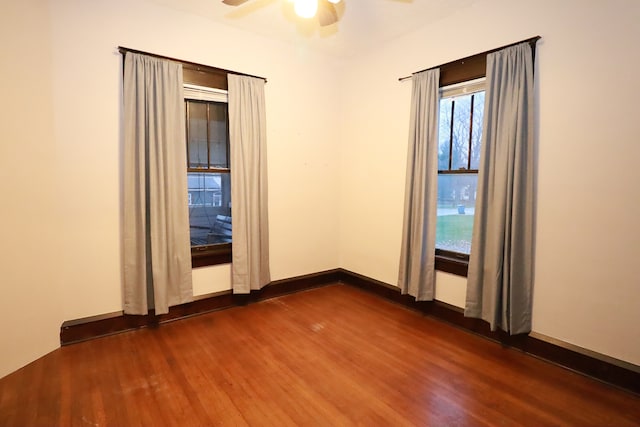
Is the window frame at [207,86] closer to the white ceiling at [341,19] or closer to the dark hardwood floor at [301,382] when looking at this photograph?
the white ceiling at [341,19]

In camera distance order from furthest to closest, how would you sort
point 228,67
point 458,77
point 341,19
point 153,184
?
point 228,67 < point 341,19 < point 458,77 < point 153,184

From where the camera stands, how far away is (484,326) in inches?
116

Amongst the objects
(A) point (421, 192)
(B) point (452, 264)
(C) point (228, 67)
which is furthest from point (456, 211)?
(C) point (228, 67)

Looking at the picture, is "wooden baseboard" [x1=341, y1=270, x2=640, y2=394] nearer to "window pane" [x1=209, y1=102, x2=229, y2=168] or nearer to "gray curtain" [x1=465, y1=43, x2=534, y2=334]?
"gray curtain" [x1=465, y1=43, x2=534, y2=334]

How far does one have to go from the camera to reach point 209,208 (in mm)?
3582

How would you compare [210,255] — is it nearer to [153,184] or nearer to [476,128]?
[153,184]

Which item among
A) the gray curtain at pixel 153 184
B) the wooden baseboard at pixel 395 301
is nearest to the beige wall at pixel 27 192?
the wooden baseboard at pixel 395 301

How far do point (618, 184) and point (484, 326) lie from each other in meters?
1.54

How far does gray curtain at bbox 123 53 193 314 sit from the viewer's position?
2820 mm

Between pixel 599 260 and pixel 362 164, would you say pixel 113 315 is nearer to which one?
pixel 362 164

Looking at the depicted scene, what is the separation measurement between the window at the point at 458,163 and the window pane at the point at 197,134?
2495 millimetres

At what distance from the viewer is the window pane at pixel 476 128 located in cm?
305

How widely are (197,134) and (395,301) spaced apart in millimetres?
2926

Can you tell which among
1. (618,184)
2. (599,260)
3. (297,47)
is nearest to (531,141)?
(618,184)
